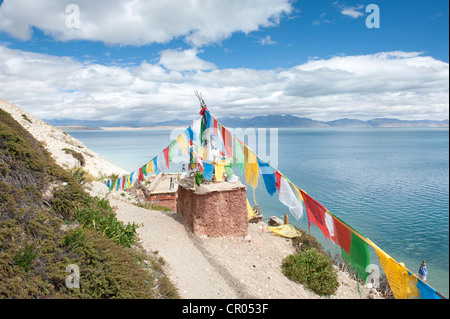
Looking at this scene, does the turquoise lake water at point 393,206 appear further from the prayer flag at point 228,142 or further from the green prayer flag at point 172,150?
the green prayer flag at point 172,150

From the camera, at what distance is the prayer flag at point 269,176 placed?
7867 millimetres

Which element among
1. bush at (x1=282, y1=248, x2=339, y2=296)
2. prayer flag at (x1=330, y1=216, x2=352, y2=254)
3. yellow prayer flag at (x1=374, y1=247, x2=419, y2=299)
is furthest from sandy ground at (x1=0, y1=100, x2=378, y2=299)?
yellow prayer flag at (x1=374, y1=247, x2=419, y2=299)

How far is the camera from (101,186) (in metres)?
18.2

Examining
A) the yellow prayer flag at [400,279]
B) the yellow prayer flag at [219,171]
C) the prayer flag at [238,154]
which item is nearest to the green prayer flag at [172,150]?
the yellow prayer flag at [219,171]

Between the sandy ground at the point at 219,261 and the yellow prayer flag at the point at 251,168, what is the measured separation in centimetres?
350

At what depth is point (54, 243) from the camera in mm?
6590

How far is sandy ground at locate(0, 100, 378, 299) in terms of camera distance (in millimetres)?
8578

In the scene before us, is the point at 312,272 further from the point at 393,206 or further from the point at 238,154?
the point at 393,206

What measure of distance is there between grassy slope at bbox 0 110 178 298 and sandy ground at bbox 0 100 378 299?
1.06m

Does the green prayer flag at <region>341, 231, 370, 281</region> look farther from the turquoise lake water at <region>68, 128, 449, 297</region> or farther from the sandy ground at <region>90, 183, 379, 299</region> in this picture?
the sandy ground at <region>90, 183, 379, 299</region>
